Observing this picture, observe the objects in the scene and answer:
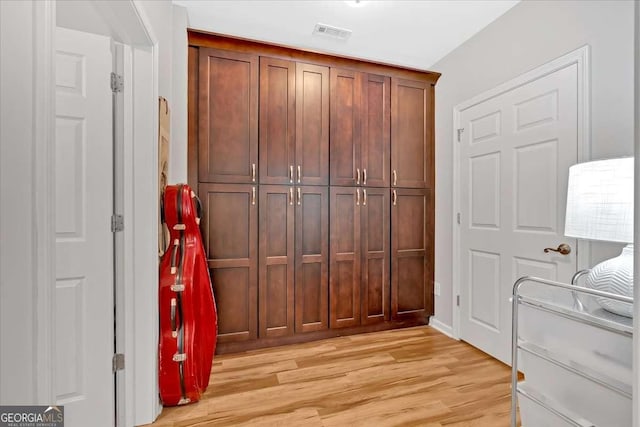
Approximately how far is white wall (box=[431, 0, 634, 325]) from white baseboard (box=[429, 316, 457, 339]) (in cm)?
5

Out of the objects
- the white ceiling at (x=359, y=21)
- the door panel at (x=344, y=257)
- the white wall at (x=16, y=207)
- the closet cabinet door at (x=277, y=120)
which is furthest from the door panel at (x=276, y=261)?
the white wall at (x=16, y=207)

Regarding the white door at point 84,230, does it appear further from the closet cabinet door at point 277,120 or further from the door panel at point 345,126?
the door panel at point 345,126

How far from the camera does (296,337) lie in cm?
256

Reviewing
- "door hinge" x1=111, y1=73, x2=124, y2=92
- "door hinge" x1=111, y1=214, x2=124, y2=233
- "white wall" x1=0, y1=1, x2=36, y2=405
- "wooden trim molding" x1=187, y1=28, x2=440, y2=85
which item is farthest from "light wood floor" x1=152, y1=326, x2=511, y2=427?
"wooden trim molding" x1=187, y1=28, x2=440, y2=85

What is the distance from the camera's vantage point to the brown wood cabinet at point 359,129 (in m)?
2.65

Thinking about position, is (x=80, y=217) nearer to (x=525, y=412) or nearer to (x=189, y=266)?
(x=189, y=266)

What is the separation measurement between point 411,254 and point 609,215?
185 centimetres

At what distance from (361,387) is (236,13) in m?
2.78

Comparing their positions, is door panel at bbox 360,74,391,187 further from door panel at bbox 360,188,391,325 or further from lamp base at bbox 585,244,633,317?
lamp base at bbox 585,244,633,317

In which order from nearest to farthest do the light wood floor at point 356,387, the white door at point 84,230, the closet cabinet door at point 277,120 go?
1. the white door at point 84,230
2. the light wood floor at point 356,387
3. the closet cabinet door at point 277,120

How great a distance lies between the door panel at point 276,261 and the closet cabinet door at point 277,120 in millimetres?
144

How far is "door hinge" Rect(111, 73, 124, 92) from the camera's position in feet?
4.88

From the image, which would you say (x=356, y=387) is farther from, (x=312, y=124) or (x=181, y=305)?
(x=312, y=124)

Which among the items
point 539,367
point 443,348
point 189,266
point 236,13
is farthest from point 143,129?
point 443,348
